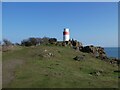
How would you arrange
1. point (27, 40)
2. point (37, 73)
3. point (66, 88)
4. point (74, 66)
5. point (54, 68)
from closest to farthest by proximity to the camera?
1. point (66, 88)
2. point (37, 73)
3. point (54, 68)
4. point (74, 66)
5. point (27, 40)

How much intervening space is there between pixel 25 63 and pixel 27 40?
3611 centimetres

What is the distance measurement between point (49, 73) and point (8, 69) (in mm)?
4413

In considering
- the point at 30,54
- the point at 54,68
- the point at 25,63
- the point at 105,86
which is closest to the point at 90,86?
the point at 105,86

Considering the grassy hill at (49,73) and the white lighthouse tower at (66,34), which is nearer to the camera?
the grassy hill at (49,73)

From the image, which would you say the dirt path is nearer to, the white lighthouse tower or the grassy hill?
the grassy hill

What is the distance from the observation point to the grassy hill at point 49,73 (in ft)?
67.7

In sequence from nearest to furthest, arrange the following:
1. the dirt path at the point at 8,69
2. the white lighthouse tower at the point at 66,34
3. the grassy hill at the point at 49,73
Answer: the grassy hill at the point at 49,73 → the dirt path at the point at 8,69 → the white lighthouse tower at the point at 66,34

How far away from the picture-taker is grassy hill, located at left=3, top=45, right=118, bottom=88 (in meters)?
20.6

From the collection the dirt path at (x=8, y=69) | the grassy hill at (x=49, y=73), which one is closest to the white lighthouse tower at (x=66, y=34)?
the grassy hill at (x=49, y=73)

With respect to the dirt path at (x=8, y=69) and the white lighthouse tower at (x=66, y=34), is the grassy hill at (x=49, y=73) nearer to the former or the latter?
the dirt path at (x=8, y=69)

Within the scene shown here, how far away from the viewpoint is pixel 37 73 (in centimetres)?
2453

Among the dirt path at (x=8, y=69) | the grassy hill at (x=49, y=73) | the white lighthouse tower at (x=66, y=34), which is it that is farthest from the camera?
the white lighthouse tower at (x=66, y=34)

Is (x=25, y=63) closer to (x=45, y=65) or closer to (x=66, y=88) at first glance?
(x=45, y=65)

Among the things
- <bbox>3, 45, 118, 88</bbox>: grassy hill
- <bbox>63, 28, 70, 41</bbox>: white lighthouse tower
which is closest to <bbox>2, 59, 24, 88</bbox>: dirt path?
<bbox>3, 45, 118, 88</bbox>: grassy hill
